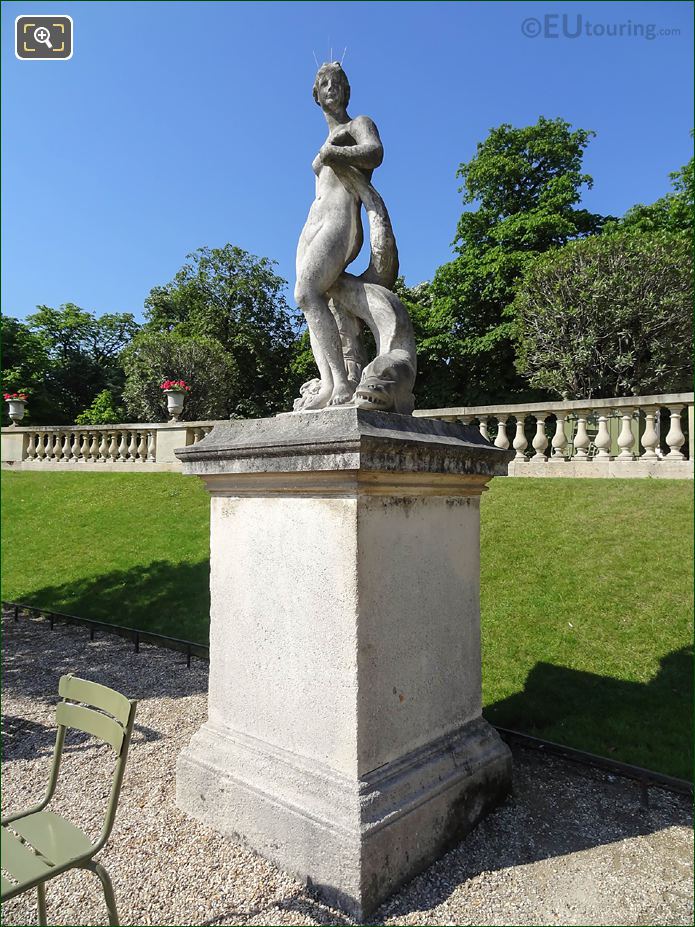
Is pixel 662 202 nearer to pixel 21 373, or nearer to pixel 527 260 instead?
pixel 527 260

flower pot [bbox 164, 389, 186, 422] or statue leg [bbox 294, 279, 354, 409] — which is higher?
flower pot [bbox 164, 389, 186, 422]

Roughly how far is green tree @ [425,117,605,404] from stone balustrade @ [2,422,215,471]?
1231 centimetres

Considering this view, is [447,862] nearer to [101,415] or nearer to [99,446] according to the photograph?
[99,446]

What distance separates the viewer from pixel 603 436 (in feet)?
29.6

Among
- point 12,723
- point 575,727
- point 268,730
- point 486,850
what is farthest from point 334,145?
point 12,723

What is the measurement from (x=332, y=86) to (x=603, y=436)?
7.08 m

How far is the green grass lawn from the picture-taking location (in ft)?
14.9

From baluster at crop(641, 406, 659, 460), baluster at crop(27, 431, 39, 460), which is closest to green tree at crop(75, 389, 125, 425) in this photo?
baluster at crop(27, 431, 39, 460)

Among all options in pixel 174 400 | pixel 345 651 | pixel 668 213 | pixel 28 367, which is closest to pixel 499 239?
pixel 668 213

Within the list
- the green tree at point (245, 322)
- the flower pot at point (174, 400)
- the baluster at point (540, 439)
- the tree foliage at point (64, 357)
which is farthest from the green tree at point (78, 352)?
the baluster at point (540, 439)

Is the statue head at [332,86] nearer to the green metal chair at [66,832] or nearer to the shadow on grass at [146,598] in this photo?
the green metal chair at [66,832]

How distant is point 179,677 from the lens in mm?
5867

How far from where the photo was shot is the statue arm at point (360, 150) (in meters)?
3.34

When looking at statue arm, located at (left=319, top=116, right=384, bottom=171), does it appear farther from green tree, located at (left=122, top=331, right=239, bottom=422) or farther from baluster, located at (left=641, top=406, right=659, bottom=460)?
green tree, located at (left=122, top=331, right=239, bottom=422)
